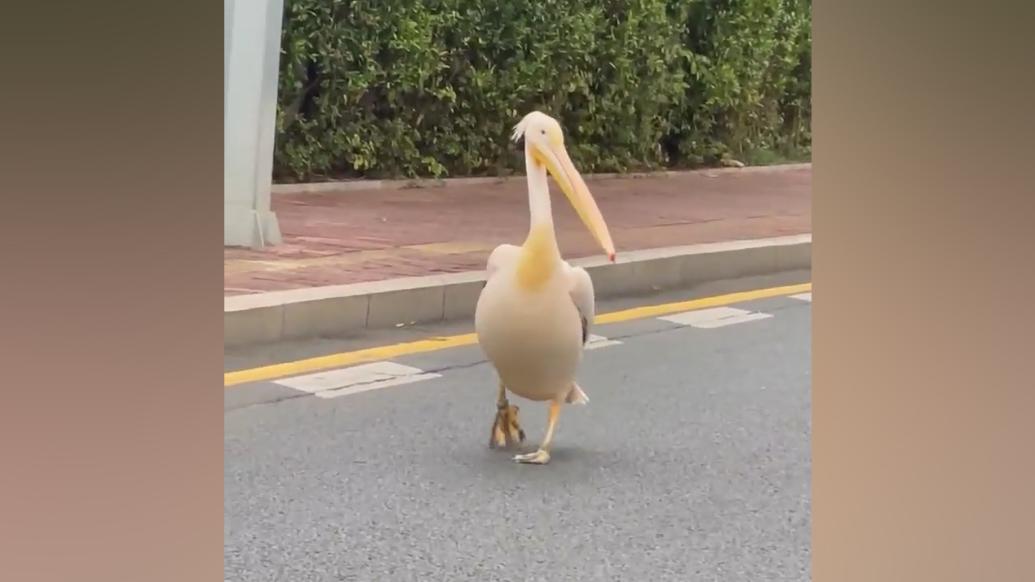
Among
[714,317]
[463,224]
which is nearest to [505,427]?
[714,317]

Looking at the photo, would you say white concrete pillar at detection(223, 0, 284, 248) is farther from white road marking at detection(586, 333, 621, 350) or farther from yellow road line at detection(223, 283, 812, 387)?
white road marking at detection(586, 333, 621, 350)

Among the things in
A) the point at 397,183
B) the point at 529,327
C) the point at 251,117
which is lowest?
the point at 529,327

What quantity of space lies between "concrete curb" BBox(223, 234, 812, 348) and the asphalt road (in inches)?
24.1

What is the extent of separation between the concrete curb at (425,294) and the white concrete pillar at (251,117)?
4.13 ft

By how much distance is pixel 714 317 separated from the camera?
19.6ft

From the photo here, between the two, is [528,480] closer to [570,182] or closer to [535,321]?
[535,321]

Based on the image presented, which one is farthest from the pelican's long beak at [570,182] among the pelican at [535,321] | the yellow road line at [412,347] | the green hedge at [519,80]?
the green hedge at [519,80]

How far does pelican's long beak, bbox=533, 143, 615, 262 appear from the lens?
12.9ft

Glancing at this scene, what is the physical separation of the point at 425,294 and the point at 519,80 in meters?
5.22
